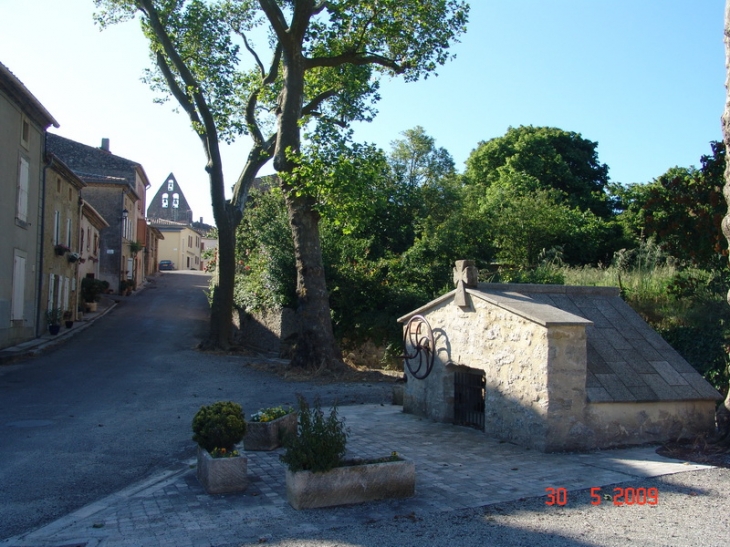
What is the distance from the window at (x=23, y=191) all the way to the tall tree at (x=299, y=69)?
5.09 m

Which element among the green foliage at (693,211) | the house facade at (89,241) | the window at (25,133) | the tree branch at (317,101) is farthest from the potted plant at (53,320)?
the green foliage at (693,211)

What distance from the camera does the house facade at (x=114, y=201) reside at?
37.9 meters

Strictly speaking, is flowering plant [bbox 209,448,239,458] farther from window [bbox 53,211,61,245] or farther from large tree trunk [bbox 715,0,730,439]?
window [bbox 53,211,61,245]

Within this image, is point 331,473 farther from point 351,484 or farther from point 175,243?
point 175,243

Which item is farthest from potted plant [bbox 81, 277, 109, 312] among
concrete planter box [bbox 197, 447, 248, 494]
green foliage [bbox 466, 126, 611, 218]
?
concrete planter box [bbox 197, 447, 248, 494]

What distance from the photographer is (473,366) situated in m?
9.22

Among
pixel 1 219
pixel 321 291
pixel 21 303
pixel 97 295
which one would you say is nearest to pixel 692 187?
pixel 321 291

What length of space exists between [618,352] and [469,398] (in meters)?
2.31

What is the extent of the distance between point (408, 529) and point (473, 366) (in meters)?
4.10

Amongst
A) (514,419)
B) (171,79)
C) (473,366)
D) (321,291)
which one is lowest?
(514,419)

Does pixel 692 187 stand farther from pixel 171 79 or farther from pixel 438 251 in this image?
pixel 171 79

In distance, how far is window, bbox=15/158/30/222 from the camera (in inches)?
764

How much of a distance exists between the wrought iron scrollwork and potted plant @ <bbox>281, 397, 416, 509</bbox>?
415cm
